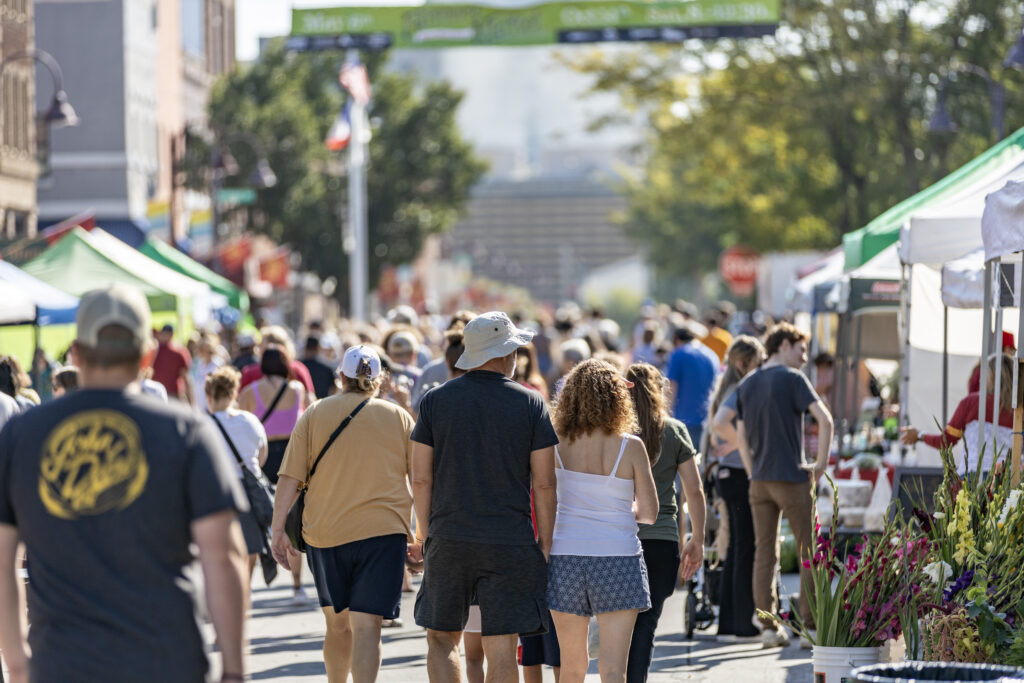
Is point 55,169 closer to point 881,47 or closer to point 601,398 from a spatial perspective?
point 881,47

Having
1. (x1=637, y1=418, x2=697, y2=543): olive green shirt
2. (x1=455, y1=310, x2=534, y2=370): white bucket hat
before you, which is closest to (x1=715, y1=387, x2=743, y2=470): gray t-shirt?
(x1=637, y1=418, x2=697, y2=543): olive green shirt

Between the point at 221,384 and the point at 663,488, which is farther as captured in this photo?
the point at 221,384

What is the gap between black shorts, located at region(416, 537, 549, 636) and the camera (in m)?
6.61

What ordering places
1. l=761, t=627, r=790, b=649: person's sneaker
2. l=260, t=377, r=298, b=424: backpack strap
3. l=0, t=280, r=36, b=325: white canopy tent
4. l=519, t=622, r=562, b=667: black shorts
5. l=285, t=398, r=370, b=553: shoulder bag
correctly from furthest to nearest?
1. l=0, t=280, r=36, b=325: white canopy tent
2. l=260, t=377, r=298, b=424: backpack strap
3. l=761, t=627, r=790, b=649: person's sneaker
4. l=285, t=398, r=370, b=553: shoulder bag
5. l=519, t=622, r=562, b=667: black shorts

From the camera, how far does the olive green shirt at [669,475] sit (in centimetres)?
764

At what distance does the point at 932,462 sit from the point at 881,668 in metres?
7.99

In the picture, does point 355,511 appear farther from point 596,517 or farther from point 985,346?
point 985,346

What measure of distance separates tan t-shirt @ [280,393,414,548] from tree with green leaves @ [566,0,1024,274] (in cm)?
1741

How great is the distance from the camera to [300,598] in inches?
472

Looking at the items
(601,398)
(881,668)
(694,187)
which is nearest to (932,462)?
(601,398)

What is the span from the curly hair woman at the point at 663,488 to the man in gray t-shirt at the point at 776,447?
1.80 metres

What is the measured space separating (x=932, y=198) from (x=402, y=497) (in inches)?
242

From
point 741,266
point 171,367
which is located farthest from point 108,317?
point 741,266

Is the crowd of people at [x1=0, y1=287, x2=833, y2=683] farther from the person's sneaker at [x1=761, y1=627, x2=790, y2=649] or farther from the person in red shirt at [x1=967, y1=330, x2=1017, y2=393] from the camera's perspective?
the person in red shirt at [x1=967, y1=330, x2=1017, y2=393]
